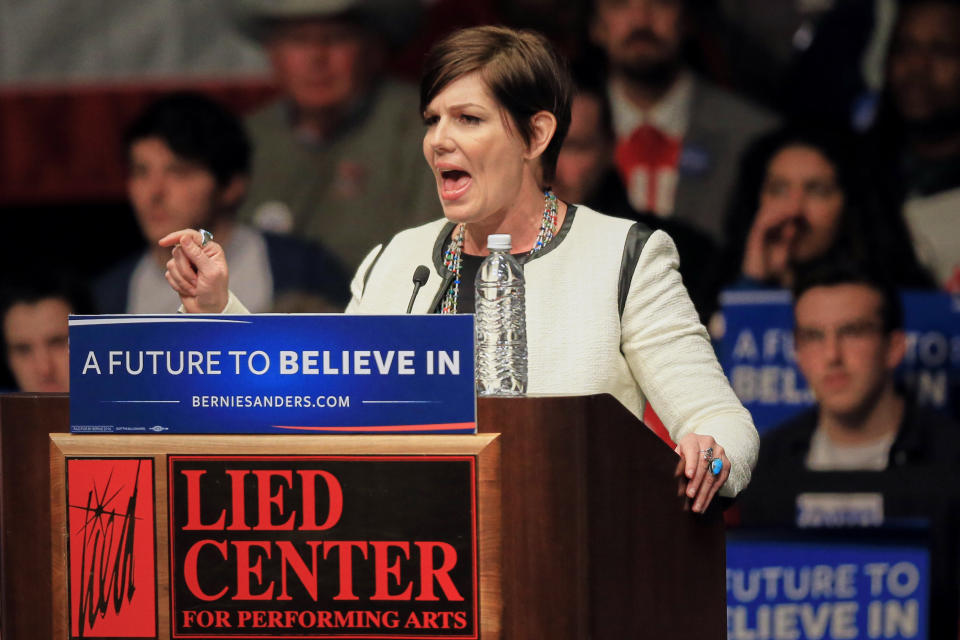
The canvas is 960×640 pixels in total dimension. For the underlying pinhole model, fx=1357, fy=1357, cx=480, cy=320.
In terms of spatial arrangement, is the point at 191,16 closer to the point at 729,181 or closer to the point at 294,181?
the point at 294,181

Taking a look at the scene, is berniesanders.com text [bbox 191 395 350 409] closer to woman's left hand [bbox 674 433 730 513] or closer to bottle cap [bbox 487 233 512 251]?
bottle cap [bbox 487 233 512 251]

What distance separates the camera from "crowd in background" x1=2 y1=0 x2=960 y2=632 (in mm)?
4676

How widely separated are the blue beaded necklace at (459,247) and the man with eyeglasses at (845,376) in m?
2.45

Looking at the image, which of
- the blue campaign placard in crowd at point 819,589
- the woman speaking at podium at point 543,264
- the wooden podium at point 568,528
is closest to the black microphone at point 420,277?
the woman speaking at podium at point 543,264

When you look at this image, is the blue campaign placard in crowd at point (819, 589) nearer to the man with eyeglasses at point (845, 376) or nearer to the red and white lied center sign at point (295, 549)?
the man with eyeglasses at point (845, 376)

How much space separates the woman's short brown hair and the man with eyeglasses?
255 centimetres

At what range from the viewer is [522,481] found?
1.83 metres

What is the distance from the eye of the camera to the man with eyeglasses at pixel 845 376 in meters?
4.55

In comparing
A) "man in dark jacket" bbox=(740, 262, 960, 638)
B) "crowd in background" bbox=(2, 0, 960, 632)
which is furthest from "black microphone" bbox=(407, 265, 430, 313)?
"crowd in background" bbox=(2, 0, 960, 632)

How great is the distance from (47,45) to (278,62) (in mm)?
894

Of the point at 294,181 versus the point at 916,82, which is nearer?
the point at 916,82

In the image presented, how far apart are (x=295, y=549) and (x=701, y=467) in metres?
0.59

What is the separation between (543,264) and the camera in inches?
87.8

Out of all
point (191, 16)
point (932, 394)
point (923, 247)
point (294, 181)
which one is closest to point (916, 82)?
point (923, 247)
